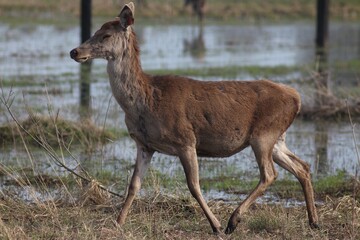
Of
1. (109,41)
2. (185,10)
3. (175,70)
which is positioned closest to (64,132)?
(109,41)

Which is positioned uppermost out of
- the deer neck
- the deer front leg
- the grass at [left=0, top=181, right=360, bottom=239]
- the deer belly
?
the deer neck

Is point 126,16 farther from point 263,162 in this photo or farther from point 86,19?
point 86,19

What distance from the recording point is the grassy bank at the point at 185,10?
47344mm

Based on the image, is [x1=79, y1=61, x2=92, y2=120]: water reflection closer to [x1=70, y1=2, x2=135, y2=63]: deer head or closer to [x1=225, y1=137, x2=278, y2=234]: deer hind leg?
[x1=70, y1=2, x2=135, y2=63]: deer head

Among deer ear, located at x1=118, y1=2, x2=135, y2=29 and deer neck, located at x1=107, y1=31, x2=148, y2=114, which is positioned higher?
deer ear, located at x1=118, y1=2, x2=135, y2=29

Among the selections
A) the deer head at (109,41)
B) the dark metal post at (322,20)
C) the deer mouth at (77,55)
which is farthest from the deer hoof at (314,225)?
the dark metal post at (322,20)

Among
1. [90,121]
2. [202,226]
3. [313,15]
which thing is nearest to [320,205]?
[202,226]

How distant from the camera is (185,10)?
5019 centimetres

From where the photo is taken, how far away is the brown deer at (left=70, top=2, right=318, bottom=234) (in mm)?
10297

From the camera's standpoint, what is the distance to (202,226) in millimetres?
10719

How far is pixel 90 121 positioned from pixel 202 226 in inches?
227

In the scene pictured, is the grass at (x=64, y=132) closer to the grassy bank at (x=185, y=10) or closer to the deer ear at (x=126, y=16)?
the deer ear at (x=126, y=16)

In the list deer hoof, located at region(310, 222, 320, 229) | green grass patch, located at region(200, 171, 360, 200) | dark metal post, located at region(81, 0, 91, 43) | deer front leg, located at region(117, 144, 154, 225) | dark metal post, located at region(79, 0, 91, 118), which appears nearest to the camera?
deer front leg, located at region(117, 144, 154, 225)

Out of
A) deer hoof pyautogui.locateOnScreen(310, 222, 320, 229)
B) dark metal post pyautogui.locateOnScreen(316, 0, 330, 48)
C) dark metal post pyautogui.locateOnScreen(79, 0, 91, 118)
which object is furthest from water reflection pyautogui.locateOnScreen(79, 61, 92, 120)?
dark metal post pyautogui.locateOnScreen(316, 0, 330, 48)
